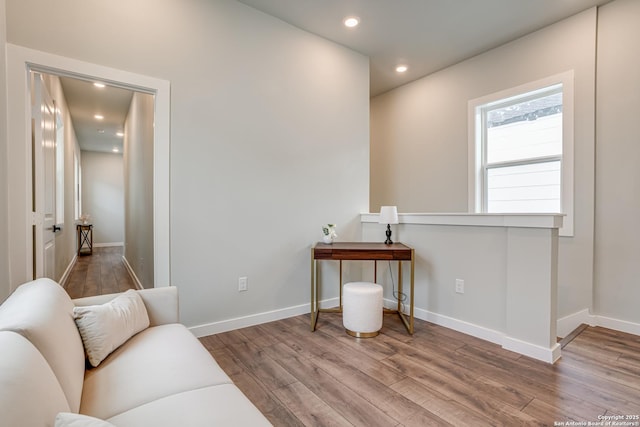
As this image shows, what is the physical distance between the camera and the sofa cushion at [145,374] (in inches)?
43.6

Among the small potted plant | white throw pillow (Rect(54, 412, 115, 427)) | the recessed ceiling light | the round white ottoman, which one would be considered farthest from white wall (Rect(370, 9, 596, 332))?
white throw pillow (Rect(54, 412, 115, 427))

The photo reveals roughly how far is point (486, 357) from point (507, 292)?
1.72ft

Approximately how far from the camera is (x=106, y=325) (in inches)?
56.4

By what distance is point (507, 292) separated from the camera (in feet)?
7.98

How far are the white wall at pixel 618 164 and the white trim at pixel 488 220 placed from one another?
1.10m

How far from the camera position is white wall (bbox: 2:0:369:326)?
7.45 feet

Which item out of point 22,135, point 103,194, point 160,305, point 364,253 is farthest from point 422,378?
point 103,194

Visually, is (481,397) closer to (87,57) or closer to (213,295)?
(213,295)

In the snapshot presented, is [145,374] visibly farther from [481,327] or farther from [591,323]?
[591,323]

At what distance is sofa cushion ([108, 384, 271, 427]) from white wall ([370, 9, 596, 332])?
2.28 metres

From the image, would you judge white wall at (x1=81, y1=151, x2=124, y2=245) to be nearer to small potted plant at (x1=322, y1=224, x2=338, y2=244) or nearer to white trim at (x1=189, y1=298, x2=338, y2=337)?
white trim at (x1=189, y1=298, x2=338, y2=337)

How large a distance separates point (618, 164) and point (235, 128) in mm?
3457

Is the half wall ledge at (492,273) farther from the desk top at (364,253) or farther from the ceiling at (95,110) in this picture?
the ceiling at (95,110)

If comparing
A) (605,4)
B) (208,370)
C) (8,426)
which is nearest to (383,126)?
(605,4)
